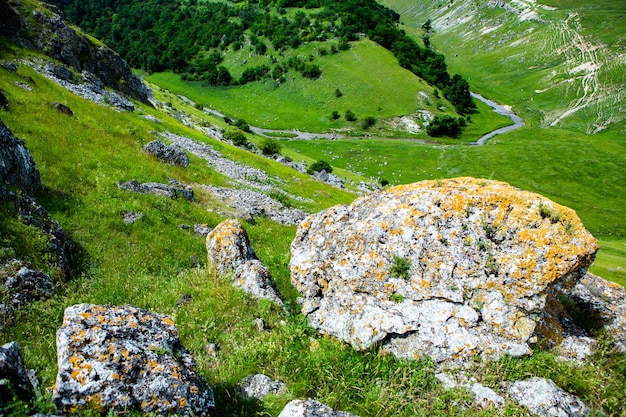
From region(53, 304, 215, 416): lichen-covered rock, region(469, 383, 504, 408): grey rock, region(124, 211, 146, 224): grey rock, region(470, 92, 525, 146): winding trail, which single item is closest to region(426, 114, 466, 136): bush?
region(470, 92, 525, 146): winding trail

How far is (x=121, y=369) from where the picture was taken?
20.5 feet

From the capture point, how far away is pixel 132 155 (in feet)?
96.9

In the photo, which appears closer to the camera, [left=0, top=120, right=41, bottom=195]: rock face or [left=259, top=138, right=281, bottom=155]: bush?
[left=0, top=120, right=41, bottom=195]: rock face

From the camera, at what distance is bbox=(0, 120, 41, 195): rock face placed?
48.1ft

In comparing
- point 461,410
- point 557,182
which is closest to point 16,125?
point 461,410

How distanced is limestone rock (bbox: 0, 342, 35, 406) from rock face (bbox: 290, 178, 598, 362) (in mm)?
6972

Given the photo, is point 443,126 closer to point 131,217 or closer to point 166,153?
point 166,153

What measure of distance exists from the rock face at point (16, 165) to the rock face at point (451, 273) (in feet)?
42.5

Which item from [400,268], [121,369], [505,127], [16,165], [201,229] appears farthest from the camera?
[505,127]

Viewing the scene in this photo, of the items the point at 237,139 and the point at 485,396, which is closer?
the point at 485,396

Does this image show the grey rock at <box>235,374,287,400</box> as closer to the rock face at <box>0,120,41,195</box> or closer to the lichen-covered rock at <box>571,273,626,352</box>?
the lichen-covered rock at <box>571,273,626,352</box>

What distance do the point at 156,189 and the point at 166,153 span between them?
39.4 feet

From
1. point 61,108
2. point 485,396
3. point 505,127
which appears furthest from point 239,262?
point 505,127

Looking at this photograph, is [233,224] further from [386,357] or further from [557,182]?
[557,182]
